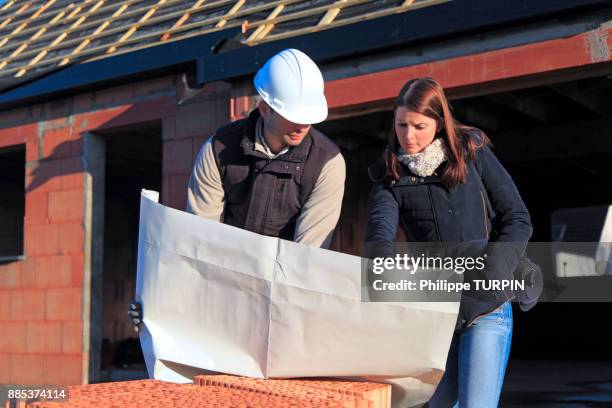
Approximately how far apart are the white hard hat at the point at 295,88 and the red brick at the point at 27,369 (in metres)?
5.82

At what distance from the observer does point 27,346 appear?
775 cm

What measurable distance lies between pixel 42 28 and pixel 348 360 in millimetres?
8287

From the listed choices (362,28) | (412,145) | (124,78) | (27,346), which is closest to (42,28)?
(124,78)

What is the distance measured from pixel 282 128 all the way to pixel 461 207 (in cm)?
71

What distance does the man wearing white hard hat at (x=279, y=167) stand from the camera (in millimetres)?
2631

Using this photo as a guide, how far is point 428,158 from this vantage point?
241cm

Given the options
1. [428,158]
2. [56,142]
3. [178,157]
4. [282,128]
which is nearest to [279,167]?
[282,128]

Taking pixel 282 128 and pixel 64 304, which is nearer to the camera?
pixel 282 128

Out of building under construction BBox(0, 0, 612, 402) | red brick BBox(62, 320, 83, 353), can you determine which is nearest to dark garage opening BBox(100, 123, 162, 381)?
building under construction BBox(0, 0, 612, 402)

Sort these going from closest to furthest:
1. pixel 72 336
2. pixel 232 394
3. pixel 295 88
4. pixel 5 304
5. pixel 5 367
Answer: pixel 232 394 < pixel 295 88 < pixel 72 336 < pixel 5 367 < pixel 5 304

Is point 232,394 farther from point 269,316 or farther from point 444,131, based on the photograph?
point 444,131

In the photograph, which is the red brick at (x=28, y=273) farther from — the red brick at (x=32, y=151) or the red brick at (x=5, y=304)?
the red brick at (x=32, y=151)

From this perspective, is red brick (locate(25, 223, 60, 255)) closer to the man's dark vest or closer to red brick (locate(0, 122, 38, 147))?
red brick (locate(0, 122, 38, 147))

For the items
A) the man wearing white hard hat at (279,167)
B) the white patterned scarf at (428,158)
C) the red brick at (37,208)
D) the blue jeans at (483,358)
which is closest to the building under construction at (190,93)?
the red brick at (37,208)
